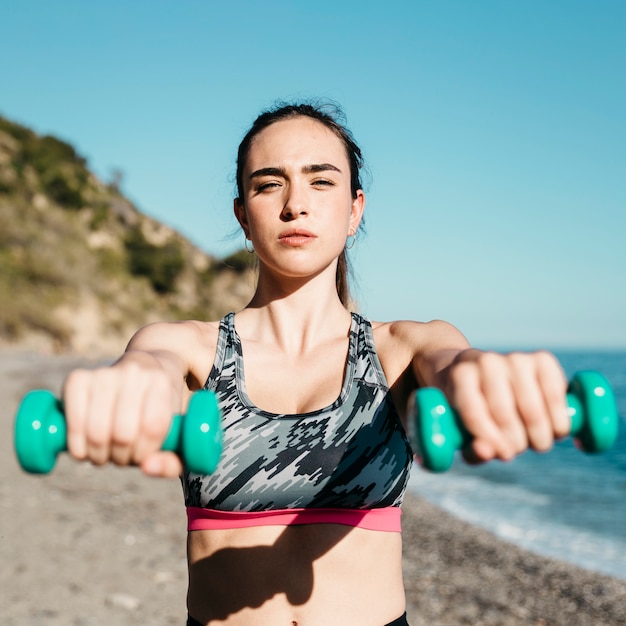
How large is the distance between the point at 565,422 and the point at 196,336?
3.77ft

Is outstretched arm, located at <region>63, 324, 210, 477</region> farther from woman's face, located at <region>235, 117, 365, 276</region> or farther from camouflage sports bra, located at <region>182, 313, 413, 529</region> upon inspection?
woman's face, located at <region>235, 117, 365, 276</region>

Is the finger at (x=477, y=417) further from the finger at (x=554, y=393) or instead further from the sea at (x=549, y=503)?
the sea at (x=549, y=503)

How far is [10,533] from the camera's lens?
21.5ft

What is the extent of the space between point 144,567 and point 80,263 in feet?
85.9

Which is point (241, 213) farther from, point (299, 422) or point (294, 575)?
point (294, 575)

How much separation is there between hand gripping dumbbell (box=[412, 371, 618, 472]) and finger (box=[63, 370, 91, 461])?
0.64 m

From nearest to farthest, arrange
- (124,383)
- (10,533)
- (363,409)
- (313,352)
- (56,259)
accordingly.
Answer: (124,383) < (363,409) < (313,352) < (10,533) < (56,259)

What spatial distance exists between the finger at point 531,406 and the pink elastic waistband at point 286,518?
0.81m

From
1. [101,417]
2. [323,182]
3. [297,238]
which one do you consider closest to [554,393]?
[101,417]

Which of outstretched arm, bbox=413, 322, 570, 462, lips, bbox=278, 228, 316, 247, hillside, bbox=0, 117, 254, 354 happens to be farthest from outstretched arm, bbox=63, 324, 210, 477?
hillside, bbox=0, 117, 254, 354

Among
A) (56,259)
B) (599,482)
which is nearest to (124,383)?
(599,482)

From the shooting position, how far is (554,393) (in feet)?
4.19

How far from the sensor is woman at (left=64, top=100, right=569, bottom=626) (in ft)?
6.15

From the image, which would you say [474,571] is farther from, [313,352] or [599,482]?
[599,482]
